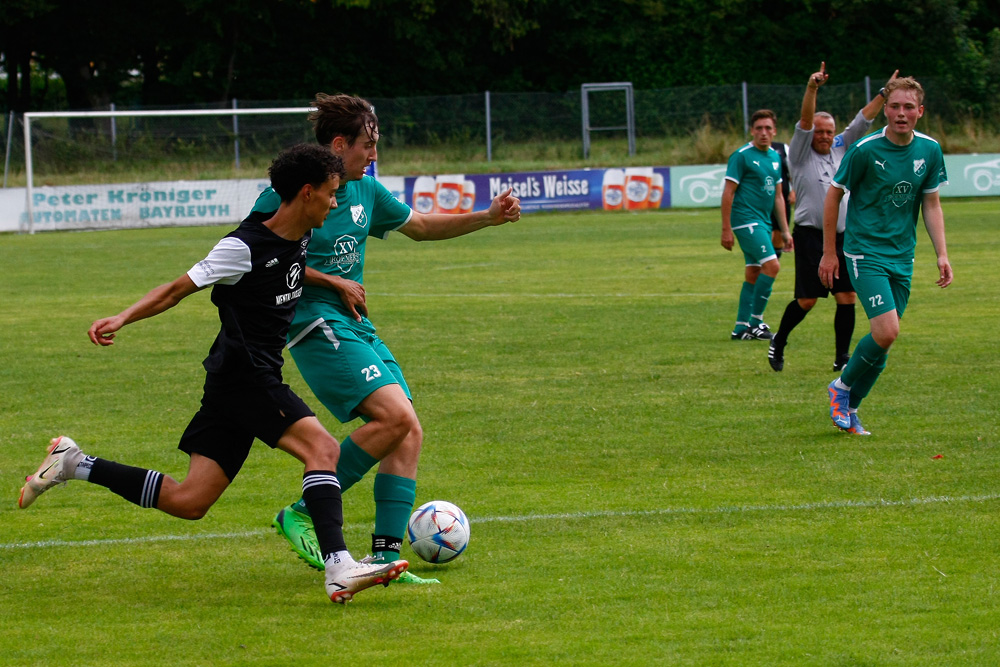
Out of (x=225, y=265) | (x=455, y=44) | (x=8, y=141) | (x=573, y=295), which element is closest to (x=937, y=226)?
(x=225, y=265)

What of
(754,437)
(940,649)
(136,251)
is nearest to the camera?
(940,649)

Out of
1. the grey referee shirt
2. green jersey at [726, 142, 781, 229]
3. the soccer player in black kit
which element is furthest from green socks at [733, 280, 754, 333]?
the soccer player in black kit

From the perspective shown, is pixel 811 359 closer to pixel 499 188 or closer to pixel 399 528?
pixel 399 528

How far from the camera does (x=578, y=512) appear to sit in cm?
577

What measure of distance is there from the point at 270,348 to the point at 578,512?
1805 mm

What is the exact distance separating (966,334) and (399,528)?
7812 millimetres

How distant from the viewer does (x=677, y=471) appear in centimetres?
654

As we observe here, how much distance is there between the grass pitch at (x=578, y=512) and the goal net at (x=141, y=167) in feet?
50.7

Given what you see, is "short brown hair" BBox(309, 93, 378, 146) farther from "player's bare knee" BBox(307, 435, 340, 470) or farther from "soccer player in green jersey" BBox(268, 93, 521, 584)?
"player's bare knee" BBox(307, 435, 340, 470)

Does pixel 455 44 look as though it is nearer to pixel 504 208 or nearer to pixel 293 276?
pixel 504 208

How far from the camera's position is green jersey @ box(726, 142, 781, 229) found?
11609 millimetres

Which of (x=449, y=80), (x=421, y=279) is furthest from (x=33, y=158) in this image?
(x=449, y=80)

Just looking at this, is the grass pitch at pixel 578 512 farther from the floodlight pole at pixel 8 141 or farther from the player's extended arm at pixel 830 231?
the floodlight pole at pixel 8 141

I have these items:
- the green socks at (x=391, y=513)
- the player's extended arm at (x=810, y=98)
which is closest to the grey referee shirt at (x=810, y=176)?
the player's extended arm at (x=810, y=98)
